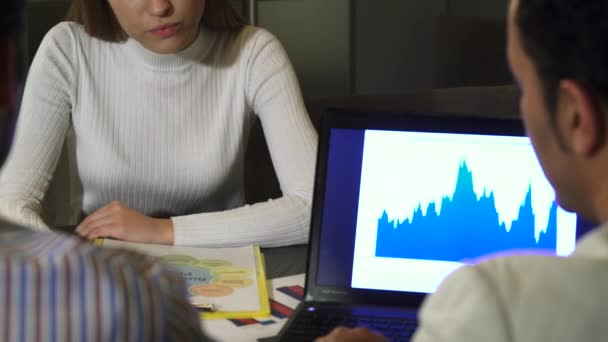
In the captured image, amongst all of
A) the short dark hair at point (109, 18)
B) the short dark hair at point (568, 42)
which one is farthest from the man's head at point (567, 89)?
the short dark hair at point (109, 18)

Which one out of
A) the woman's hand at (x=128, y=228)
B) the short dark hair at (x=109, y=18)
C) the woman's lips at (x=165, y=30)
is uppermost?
the short dark hair at (x=109, y=18)

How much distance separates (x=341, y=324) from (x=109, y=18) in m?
1.03

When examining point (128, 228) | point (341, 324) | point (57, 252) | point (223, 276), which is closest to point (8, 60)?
point (57, 252)

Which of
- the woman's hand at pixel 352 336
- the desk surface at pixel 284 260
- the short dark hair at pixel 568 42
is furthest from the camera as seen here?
the desk surface at pixel 284 260

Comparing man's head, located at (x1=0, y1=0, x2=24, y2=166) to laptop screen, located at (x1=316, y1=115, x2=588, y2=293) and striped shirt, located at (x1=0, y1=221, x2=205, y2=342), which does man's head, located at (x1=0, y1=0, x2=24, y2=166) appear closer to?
striped shirt, located at (x1=0, y1=221, x2=205, y2=342)

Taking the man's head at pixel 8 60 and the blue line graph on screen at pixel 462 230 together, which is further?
the blue line graph on screen at pixel 462 230

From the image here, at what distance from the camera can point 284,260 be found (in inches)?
62.1

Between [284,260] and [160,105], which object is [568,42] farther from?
[160,105]

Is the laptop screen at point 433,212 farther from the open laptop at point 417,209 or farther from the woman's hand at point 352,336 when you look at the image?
the woman's hand at point 352,336

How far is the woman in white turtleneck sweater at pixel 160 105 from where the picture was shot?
1.86m

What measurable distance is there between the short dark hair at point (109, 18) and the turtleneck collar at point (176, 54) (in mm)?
26

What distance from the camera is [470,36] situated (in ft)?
12.8

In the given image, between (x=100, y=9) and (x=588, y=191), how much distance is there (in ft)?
4.63

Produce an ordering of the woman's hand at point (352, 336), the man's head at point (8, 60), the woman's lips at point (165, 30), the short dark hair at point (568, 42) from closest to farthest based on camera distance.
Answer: the man's head at point (8, 60)
the short dark hair at point (568, 42)
the woman's hand at point (352, 336)
the woman's lips at point (165, 30)
